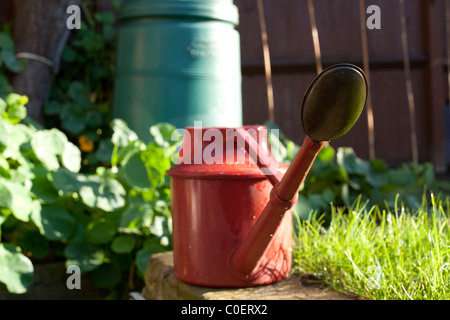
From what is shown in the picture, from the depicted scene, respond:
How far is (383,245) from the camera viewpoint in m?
1.21

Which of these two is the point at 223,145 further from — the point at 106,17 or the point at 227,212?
the point at 106,17

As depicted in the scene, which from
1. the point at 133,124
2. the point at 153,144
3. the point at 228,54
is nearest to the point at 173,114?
the point at 133,124

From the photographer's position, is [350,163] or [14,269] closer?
[14,269]

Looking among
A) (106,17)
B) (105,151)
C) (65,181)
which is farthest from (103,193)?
(106,17)

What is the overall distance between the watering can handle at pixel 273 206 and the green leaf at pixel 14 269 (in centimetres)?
72

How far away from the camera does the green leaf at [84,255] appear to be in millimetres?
1790

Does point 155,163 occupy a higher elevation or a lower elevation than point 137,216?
higher

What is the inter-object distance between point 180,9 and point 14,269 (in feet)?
4.17

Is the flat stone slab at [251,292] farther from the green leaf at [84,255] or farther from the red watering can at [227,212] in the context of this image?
the green leaf at [84,255]

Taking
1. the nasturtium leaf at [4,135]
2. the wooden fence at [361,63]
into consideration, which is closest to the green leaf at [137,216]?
the nasturtium leaf at [4,135]

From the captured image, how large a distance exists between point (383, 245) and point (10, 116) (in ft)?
4.36

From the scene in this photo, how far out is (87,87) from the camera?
9.19ft

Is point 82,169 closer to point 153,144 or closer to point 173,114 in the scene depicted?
point 173,114

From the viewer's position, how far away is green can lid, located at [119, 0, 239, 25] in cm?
237
